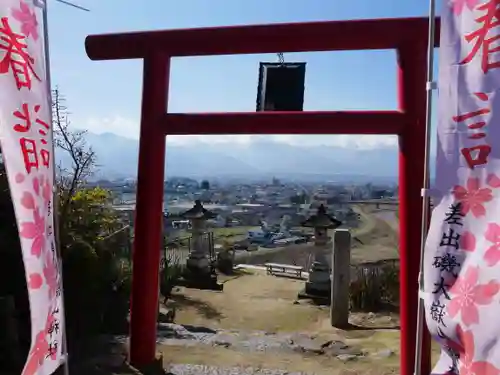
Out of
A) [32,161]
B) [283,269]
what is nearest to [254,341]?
[32,161]

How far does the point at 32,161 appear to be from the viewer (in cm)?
256

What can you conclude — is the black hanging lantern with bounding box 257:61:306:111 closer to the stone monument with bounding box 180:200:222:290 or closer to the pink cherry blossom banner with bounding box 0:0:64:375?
the pink cherry blossom banner with bounding box 0:0:64:375

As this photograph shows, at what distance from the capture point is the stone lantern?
8.55 metres

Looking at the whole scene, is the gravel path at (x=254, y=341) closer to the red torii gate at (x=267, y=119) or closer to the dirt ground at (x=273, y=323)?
the dirt ground at (x=273, y=323)

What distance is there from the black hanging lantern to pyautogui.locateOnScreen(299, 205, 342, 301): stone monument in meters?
4.45

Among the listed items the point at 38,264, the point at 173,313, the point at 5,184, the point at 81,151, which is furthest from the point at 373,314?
the point at 38,264

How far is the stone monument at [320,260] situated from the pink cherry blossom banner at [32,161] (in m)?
5.92

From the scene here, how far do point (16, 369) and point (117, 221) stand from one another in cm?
282

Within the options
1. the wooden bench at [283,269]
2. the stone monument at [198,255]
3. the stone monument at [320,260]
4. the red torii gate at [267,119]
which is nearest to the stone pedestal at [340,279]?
the stone monument at [320,260]

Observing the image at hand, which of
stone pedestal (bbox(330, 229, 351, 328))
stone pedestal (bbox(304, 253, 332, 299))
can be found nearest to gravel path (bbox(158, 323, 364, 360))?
stone pedestal (bbox(330, 229, 351, 328))

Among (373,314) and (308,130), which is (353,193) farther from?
(308,130)

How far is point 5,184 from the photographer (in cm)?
457

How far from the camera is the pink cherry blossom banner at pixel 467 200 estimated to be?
7.07 feet

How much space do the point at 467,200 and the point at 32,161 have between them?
204cm
